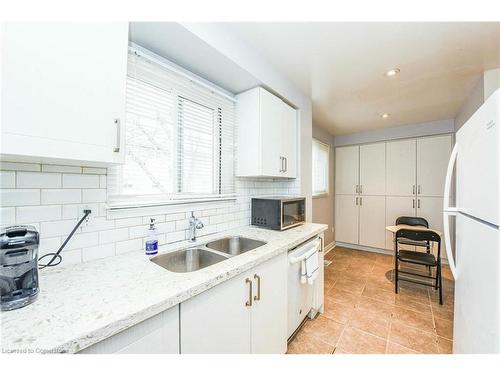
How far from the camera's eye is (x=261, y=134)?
1.85 metres

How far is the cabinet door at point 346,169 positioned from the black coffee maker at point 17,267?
15.0ft

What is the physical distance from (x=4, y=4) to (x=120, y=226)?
1006mm

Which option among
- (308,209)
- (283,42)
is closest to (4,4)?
(283,42)

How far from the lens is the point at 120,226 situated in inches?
47.3

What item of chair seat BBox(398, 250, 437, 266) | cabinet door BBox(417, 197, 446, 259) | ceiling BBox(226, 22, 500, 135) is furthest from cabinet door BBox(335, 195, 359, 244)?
ceiling BBox(226, 22, 500, 135)

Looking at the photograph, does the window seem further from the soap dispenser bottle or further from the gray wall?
the soap dispenser bottle

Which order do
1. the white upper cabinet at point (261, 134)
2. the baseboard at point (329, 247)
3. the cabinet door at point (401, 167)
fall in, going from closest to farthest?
the white upper cabinet at point (261, 134) < the cabinet door at point (401, 167) < the baseboard at point (329, 247)

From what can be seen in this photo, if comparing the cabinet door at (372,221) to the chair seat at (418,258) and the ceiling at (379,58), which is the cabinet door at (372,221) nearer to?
the chair seat at (418,258)

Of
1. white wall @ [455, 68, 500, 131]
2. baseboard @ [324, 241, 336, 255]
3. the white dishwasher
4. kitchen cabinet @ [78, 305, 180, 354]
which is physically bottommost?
baseboard @ [324, 241, 336, 255]

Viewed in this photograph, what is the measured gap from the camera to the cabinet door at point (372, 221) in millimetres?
3912

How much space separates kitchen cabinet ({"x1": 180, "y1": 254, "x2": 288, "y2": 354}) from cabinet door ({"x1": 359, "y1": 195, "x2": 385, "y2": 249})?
3326 mm

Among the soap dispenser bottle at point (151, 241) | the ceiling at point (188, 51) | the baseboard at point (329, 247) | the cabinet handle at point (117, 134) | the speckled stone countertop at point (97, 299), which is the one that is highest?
the ceiling at point (188, 51)

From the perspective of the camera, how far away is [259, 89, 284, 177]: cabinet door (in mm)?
1873

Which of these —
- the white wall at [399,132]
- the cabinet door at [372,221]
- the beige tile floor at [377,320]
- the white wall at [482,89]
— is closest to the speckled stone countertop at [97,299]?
the beige tile floor at [377,320]
